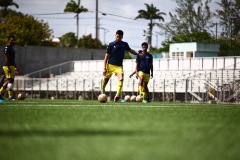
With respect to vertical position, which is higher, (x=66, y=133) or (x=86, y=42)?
(x=86, y=42)

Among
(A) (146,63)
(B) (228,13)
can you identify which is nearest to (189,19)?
A: (B) (228,13)

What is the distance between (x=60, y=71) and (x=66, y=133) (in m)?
48.5

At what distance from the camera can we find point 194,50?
57.3 metres

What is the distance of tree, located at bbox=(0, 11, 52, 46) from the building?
78.1ft

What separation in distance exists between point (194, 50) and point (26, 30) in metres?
28.2

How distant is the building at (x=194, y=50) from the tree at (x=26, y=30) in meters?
23.8

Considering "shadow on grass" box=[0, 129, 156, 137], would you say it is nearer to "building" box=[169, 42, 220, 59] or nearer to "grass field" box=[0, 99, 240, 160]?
"grass field" box=[0, 99, 240, 160]

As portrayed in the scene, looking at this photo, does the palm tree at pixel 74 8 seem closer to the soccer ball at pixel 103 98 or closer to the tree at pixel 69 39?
the tree at pixel 69 39

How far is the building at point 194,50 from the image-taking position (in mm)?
57256

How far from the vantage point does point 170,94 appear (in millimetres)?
34344

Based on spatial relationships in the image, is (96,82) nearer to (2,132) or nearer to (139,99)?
(139,99)

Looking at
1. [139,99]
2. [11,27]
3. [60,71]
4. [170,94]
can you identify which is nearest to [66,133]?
[139,99]

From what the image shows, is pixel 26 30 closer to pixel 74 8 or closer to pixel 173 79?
pixel 74 8

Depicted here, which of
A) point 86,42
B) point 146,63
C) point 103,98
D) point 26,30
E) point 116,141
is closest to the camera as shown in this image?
point 116,141
